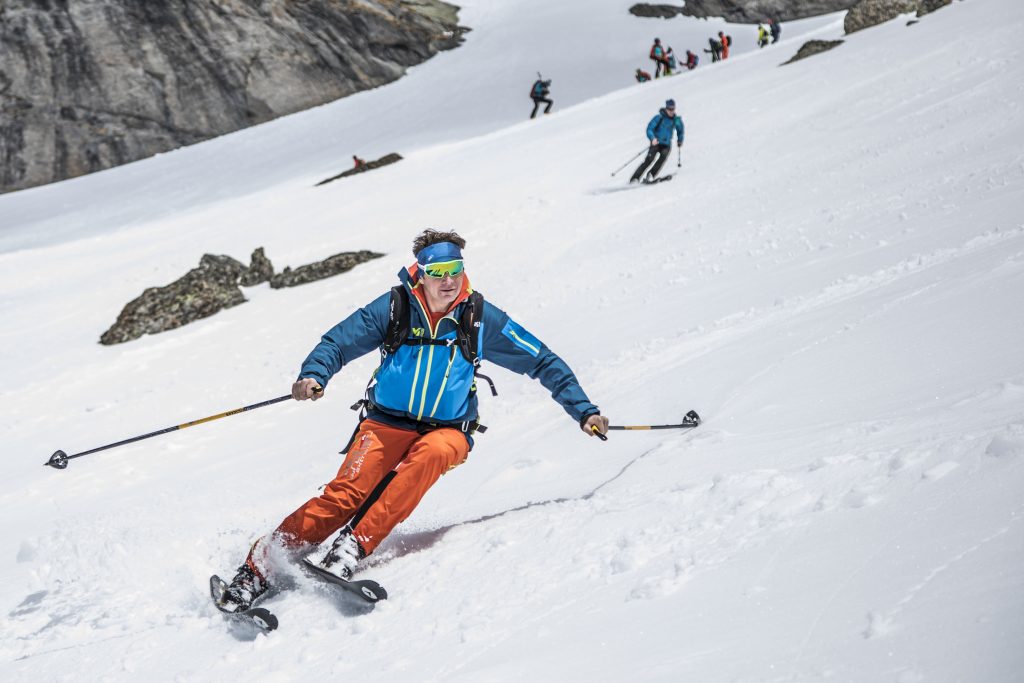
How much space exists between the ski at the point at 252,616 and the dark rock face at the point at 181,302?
31.0 feet

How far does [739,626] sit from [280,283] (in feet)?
40.1

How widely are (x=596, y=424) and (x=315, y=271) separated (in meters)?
10.3

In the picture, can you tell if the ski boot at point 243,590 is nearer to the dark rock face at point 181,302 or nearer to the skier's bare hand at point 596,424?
the skier's bare hand at point 596,424

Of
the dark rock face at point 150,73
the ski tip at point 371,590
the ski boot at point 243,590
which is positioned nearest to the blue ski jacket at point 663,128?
the ski boot at point 243,590

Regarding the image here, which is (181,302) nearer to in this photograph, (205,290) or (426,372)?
(205,290)

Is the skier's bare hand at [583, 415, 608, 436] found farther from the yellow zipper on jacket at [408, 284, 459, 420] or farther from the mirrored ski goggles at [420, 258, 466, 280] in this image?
the mirrored ski goggles at [420, 258, 466, 280]

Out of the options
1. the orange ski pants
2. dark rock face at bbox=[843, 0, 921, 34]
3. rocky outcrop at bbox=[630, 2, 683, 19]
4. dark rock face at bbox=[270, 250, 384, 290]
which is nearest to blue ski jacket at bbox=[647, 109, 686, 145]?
dark rock face at bbox=[270, 250, 384, 290]

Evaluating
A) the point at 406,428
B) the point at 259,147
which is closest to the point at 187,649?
the point at 406,428

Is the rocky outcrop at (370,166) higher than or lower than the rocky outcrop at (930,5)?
lower

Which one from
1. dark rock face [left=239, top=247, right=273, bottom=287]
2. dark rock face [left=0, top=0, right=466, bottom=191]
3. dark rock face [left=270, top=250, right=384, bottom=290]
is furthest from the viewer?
dark rock face [left=0, top=0, right=466, bottom=191]

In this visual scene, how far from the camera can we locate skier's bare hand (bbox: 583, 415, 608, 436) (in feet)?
A: 13.8

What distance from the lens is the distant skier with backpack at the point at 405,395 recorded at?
387 cm

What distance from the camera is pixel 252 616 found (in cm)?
338

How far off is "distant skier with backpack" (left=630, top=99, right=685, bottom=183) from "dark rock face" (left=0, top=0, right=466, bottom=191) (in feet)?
103
